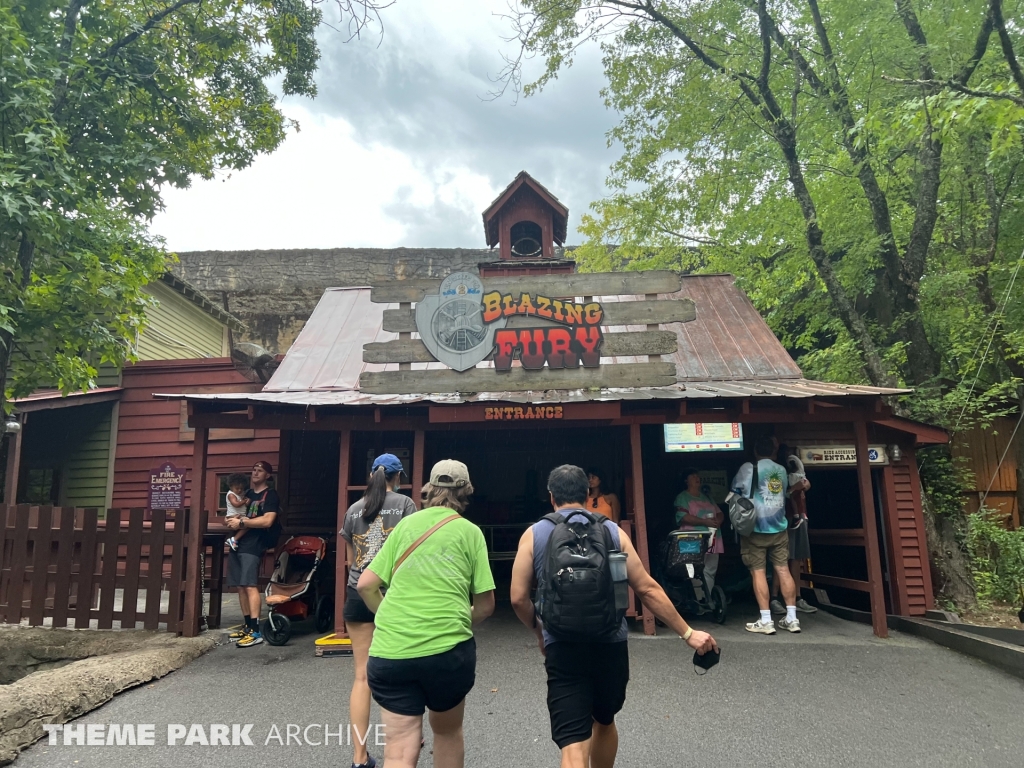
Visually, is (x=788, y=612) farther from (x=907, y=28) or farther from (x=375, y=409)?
(x=907, y=28)

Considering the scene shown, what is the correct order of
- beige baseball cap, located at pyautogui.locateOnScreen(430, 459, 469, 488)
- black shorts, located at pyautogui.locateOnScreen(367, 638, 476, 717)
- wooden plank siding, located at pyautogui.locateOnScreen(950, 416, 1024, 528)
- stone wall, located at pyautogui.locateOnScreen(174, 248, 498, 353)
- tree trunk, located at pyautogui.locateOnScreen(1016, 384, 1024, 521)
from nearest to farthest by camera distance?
1. black shorts, located at pyautogui.locateOnScreen(367, 638, 476, 717)
2. beige baseball cap, located at pyautogui.locateOnScreen(430, 459, 469, 488)
3. tree trunk, located at pyautogui.locateOnScreen(1016, 384, 1024, 521)
4. wooden plank siding, located at pyautogui.locateOnScreen(950, 416, 1024, 528)
5. stone wall, located at pyautogui.locateOnScreen(174, 248, 498, 353)

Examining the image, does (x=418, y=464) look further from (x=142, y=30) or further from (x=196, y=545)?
(x=142, y=30)

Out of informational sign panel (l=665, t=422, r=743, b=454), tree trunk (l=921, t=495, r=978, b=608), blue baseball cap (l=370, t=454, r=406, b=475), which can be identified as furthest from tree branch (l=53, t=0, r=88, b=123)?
tree trunk (l=921, t=495, r=978, b=608)

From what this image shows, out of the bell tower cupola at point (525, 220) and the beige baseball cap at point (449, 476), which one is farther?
the bell tower cupola at point (525, 220)

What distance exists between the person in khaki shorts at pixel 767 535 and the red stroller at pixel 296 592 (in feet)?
15.9

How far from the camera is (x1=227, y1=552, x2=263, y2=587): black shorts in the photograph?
690 cm

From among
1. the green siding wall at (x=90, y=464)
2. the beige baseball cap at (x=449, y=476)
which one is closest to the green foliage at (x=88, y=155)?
the green siding wall at (x=90, y=464)

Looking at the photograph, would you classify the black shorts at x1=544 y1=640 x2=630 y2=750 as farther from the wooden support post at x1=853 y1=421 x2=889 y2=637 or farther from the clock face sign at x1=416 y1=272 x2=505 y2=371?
the wooden support post at x1=853 y1=421 x2=889 y2=637

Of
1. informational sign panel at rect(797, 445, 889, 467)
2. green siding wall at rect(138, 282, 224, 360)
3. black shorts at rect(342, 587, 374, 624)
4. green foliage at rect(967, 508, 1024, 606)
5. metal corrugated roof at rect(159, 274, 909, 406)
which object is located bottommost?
green foliage at rect(967, 508, 1024, 606)

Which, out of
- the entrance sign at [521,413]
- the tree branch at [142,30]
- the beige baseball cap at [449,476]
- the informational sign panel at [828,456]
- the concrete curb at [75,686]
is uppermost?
the tree branch at [142,30]

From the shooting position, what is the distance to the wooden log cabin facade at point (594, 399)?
7.35 metres

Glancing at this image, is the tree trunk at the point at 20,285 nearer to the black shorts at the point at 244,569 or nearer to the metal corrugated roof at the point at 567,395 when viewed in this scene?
the metal corrugated roof at the point at 567,395

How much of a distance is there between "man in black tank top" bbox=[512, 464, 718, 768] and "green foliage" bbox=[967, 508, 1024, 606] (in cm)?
716

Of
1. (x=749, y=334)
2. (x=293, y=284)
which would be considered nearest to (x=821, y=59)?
(x=749, y=334)
